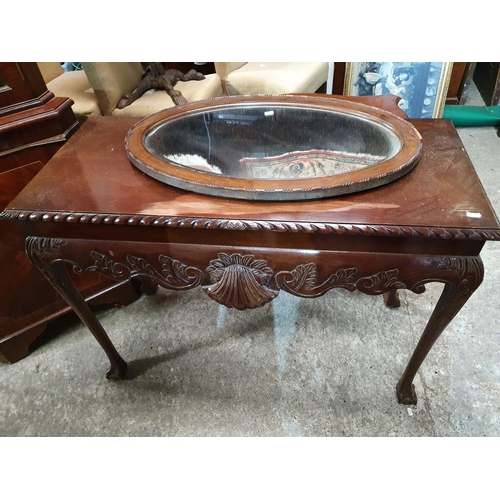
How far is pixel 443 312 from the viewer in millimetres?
831

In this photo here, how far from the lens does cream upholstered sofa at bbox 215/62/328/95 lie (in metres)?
1.86

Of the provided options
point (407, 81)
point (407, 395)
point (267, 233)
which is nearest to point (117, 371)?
point (267, 233)

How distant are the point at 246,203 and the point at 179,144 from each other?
39cm

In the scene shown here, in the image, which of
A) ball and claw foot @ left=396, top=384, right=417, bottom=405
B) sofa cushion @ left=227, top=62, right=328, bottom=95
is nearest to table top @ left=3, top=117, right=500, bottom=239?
ball and claw foot @ left=396, top=384, right=417, bottom=405

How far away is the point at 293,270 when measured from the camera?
77 cm

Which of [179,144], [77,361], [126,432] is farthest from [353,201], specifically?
[77,361]

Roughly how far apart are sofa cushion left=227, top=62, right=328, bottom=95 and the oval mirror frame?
3.05ft

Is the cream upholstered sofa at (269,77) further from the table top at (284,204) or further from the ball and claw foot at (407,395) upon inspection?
the ball and claw foot at (407,395)

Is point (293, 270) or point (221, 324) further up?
point (293, 270)

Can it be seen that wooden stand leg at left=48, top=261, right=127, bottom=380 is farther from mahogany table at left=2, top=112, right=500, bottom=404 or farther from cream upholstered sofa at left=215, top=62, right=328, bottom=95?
cream upholstered sofa at left=215, top=62, right=328, bottom=95

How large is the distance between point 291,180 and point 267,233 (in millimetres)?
133

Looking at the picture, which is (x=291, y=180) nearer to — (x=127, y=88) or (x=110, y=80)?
(x=110, y=80)

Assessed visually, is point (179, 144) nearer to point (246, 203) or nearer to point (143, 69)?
point (246, 203)

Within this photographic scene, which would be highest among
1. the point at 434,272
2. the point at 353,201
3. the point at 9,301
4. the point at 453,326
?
the point at 353,201
